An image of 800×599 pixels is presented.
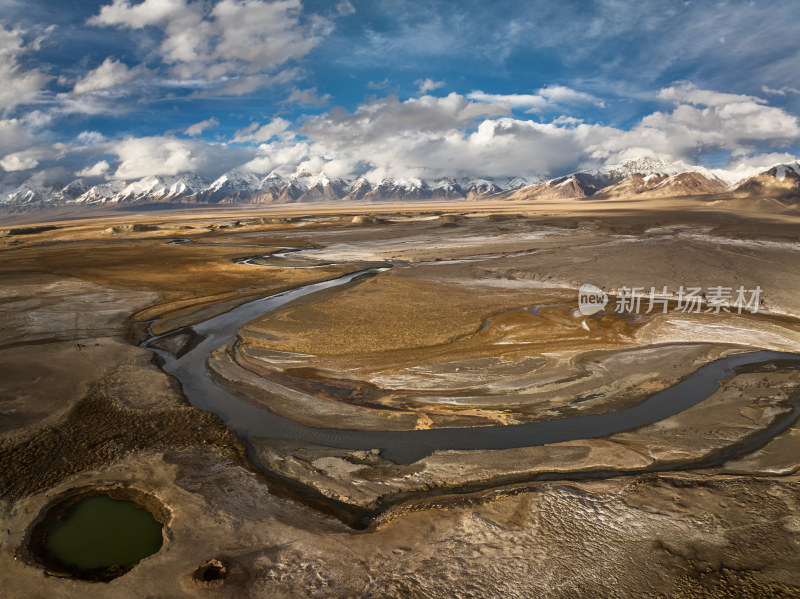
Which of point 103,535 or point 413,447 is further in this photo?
point 413,447

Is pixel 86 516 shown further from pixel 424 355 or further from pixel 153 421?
pixel 424 355

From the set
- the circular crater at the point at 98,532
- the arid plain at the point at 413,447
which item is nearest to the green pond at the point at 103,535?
the circular crater at the point at 98,532

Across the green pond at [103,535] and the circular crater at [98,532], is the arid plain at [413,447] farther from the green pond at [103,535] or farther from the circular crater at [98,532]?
the green pond at [103,535]

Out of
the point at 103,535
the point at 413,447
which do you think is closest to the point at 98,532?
the point at 103,535

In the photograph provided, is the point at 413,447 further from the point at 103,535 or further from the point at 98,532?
the point at 98,532

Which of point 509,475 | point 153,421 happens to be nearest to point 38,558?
point 153,421

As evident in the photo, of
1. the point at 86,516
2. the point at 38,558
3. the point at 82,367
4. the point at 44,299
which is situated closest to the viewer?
the point at 38,558

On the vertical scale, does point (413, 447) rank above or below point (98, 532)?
above

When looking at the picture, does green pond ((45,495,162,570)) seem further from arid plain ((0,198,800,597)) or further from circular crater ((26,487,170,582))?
arid plain ((0,198,800,597))
